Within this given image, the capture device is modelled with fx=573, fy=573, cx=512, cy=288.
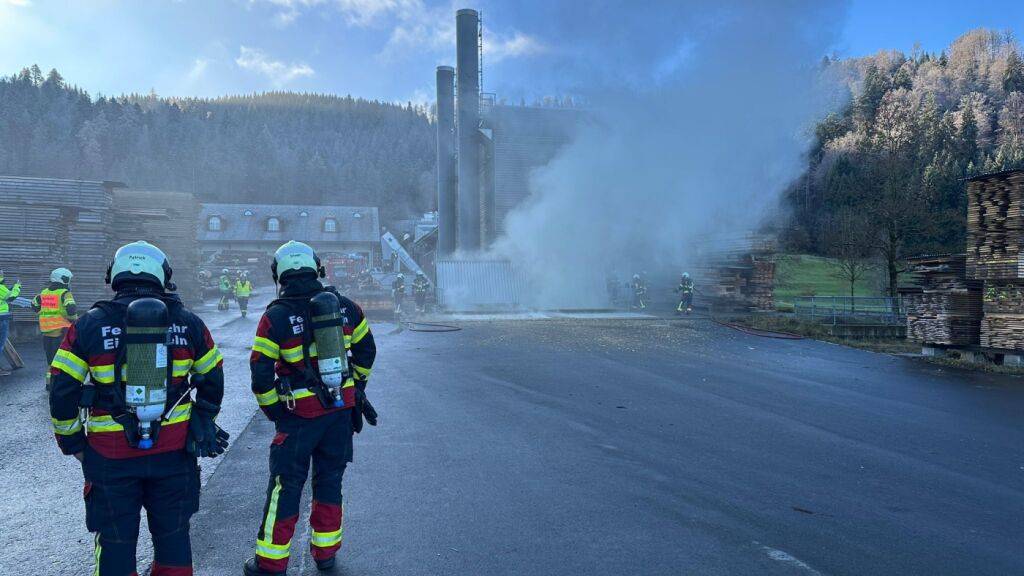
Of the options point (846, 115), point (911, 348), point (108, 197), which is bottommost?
point (911, 348)

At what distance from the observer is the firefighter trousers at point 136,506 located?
8.36ft

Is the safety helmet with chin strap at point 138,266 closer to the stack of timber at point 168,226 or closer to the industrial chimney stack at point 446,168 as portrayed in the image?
the stack of timber at point 168,226

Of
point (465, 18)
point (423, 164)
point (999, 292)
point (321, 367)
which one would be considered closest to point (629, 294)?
point (999, 292)

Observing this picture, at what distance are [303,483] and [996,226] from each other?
507 inches

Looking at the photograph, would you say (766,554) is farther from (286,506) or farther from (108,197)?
(108,197)

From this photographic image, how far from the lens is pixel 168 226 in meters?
20.2

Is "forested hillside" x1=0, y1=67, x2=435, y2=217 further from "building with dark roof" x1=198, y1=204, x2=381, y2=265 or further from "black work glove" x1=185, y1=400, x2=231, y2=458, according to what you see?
"black work glove" x1=185, y1=400, x2=231, y2=458

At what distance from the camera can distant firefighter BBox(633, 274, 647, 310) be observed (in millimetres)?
22734

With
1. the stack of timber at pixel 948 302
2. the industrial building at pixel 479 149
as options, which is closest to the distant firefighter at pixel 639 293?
the industrial building at pixel 479 149

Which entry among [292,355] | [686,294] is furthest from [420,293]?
[292,355]

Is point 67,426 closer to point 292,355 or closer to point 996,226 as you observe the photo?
point 292,355

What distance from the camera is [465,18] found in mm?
28609

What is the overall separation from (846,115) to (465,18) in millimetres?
18769

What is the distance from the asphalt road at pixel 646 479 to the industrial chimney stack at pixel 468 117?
21149mm
